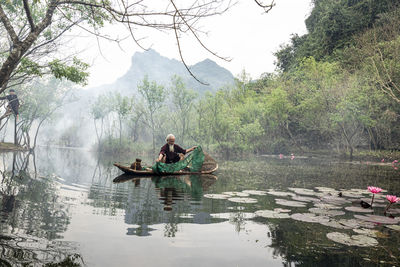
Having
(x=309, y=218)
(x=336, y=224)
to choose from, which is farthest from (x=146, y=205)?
(x=336, y=224)

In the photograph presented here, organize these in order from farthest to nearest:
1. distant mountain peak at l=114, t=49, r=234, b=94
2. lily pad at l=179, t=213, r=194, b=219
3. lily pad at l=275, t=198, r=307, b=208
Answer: distant mountain peak at l=114, t=49, r=234, b=94 < lily pad at l=275, t=198, r=307, b=208 < lily pad at l=179, t=213, r=194, b=219

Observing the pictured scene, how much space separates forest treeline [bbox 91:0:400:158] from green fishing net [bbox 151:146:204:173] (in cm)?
1915

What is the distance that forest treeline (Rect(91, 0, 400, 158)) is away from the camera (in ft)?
87.6

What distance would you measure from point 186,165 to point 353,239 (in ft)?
26.8

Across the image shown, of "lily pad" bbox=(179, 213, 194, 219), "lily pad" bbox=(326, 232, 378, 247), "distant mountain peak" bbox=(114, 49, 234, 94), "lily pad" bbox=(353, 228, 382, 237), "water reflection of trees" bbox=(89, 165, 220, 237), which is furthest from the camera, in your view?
"distant mountain peak" bbox=(114, 49, 234, 94)

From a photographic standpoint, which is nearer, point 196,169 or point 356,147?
point 196,169

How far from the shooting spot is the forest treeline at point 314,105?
2672cm

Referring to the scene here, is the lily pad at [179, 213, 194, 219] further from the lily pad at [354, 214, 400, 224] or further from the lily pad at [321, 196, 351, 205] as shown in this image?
the lily pad at [321, 196, 351, 205]

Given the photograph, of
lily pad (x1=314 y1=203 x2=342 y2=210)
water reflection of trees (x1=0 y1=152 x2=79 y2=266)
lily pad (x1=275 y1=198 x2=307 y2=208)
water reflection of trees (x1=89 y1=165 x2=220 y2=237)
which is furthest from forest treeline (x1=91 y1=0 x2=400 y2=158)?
water reflection of trees (x1=0 y1=152 x2=79 y2=266)

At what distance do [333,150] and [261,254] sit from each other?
120 feet

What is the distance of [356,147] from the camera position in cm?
3341

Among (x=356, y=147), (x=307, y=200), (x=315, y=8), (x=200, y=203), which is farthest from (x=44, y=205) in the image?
(x=315, y=8)

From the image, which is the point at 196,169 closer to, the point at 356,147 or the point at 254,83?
the point at 356,147

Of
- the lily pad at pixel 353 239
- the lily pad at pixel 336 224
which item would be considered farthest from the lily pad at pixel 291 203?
the lily pad at pixel 353 239
